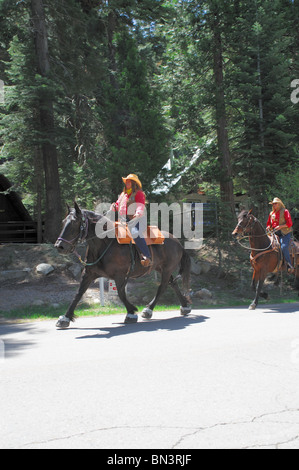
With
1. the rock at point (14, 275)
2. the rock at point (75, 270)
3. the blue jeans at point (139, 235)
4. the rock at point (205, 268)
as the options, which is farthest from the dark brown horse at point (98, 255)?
the rock at point (205, 268)

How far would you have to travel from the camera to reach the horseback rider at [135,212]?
29.0 ft

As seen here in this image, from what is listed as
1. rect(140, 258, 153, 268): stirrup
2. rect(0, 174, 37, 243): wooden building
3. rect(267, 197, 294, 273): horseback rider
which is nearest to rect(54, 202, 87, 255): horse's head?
rect(140, 258, 153, 268): stirrup

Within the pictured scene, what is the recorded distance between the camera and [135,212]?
8984mm

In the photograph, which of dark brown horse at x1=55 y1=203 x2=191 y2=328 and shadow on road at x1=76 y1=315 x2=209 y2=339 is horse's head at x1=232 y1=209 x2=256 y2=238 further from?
dark brown horse at x1=55 y1=203 x2=191 y2=328

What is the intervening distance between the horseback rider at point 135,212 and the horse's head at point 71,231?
91 cm

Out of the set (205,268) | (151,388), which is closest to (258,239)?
(205,268)

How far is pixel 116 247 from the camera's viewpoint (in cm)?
880

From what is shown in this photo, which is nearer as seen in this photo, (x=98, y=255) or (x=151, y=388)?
(x=151, y=388)

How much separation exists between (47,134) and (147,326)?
10.6 meters

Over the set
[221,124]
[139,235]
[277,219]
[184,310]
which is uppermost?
[221,124]

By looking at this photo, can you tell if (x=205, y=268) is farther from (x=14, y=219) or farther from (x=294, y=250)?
(x=14, y=219)

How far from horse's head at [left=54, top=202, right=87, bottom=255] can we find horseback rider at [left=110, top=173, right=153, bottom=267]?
0.91m

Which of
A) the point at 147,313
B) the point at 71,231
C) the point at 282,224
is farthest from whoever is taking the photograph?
the point at 282,224

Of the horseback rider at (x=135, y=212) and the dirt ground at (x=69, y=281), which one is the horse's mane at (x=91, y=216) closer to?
the horseback rider at (x=135, y=212)
